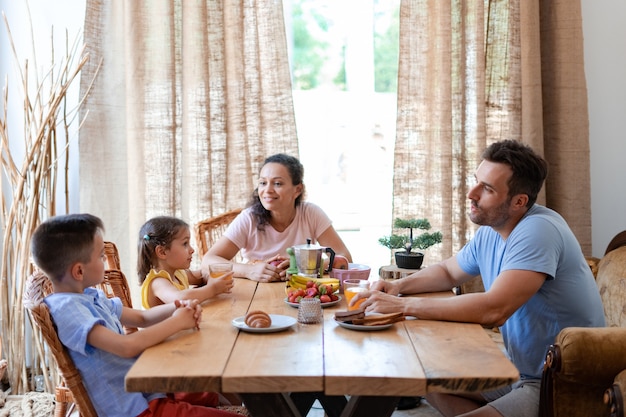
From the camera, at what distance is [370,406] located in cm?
168

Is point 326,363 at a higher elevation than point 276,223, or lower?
lower

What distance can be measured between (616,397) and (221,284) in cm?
116

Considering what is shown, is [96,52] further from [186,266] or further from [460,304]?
[460,304]

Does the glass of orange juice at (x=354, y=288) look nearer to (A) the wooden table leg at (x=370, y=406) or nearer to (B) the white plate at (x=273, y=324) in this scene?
(B) the white plate at (x=273, y=324)

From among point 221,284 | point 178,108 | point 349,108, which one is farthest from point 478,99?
point 221,284

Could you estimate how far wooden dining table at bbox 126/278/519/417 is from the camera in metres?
1.43

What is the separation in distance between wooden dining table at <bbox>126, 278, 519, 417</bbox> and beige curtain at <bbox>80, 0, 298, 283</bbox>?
5.19ft

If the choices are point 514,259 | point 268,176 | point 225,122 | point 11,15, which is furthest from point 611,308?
point 11,15

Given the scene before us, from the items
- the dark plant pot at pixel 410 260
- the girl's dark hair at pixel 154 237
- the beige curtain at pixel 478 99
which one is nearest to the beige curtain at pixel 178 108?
the beige curtain at pixel 478 99

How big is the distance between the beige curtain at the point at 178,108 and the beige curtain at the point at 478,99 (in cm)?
67

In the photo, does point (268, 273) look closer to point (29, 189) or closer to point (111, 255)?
point (111, 255)

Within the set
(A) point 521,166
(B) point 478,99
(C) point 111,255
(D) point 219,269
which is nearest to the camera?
(A) point 521,166

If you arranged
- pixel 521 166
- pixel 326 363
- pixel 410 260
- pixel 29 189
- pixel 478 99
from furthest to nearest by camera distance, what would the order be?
pixel 478 99
pixel 29 189
pixel 410 260
pixel 521 166
pixel 326 363

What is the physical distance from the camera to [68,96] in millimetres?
3375
